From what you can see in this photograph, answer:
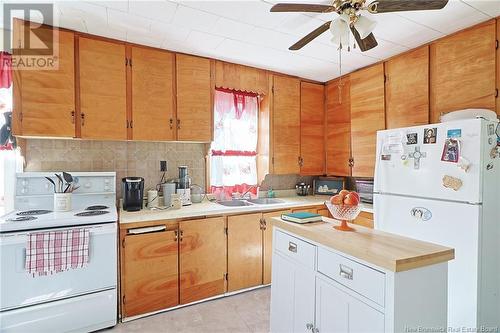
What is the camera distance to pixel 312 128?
11.3 ft

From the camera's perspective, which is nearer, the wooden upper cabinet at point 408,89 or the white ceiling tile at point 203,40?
the white ceiling tile at point 203,40

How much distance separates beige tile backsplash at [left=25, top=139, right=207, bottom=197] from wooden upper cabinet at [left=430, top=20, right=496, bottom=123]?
7.60 feet

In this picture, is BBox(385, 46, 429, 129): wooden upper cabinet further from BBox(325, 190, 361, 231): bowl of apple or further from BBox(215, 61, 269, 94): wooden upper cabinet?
BBox(325, 190, 361, 231): bowl of apple

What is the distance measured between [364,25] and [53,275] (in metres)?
2.57

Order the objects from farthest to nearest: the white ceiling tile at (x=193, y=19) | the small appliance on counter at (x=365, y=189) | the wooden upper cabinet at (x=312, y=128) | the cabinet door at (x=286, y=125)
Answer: the wooden upper cabinet at (x=312, y=128) < the cabinet door at (x=286, y=125) < the small appliance on counter at (x=365, y=189) < the white ceiling tile at (x=193, y=19)

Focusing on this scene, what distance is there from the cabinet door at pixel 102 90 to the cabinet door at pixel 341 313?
6.66 ft

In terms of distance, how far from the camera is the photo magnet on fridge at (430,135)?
5.94 ft

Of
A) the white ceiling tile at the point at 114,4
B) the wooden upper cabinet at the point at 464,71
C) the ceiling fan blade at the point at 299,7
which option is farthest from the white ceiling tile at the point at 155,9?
the wooden upper cabinet at the point at 464,71

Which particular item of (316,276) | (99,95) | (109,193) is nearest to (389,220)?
(316,276)

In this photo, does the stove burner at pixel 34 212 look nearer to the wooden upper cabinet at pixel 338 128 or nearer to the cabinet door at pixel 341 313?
the cabinet door at pixel 341 313

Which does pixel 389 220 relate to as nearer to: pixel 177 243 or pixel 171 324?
pixel 177 243

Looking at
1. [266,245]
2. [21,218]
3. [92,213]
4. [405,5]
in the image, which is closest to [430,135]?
[405,5]

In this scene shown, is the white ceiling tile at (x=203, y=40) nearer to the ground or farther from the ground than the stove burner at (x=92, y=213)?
farther from the ground

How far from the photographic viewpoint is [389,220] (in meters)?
2.11
